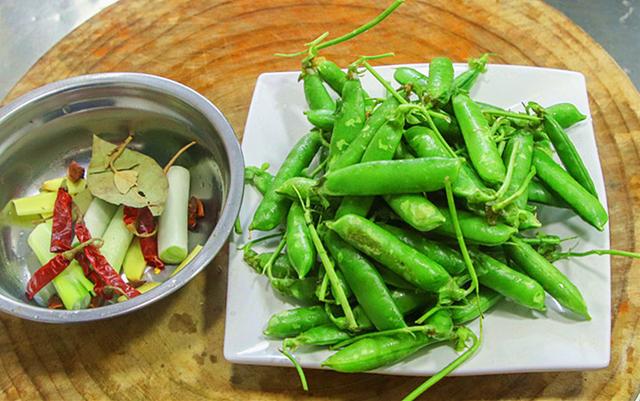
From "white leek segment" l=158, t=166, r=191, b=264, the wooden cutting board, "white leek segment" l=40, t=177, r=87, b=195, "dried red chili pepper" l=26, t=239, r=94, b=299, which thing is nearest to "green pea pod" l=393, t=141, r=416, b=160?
the wooden cutting board

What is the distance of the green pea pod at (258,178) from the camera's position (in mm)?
1827

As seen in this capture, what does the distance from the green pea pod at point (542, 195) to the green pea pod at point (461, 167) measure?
0.63 ft

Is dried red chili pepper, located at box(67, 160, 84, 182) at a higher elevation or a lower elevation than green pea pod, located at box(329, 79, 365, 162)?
lower

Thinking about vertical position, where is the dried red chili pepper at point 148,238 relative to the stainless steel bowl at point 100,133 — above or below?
below

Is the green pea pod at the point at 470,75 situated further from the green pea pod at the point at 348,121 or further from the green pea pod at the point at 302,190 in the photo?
the green pea pod at the point at 302,190

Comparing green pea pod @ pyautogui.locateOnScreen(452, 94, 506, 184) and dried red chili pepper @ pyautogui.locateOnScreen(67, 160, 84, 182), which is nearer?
green pea pod @ pyautogui.locateOnScreen(452, 94, 506, 184)

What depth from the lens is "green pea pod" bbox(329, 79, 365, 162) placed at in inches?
64.4

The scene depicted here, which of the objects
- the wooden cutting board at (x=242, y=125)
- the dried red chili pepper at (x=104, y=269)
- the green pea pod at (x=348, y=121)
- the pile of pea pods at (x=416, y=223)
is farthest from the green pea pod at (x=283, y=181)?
the dried red chili pepper at (x=104, y=269)

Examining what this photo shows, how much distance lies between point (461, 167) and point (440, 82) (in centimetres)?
32

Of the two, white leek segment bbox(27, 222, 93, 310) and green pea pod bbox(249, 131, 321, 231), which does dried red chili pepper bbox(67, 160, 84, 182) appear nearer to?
white leek segment bbox(27, 222, 93, 310)

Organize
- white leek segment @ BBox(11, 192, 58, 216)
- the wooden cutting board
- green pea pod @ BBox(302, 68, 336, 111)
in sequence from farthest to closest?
white leek segment @ BBox(11, 192, 58, 216) < green pea pod @ BBox(302, 68, 336, 111) < the wooden cutting board

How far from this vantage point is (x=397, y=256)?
1441 millimetres

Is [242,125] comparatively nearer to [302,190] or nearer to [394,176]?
[302,190]

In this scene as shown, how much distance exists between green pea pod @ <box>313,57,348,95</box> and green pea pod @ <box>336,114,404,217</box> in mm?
337
